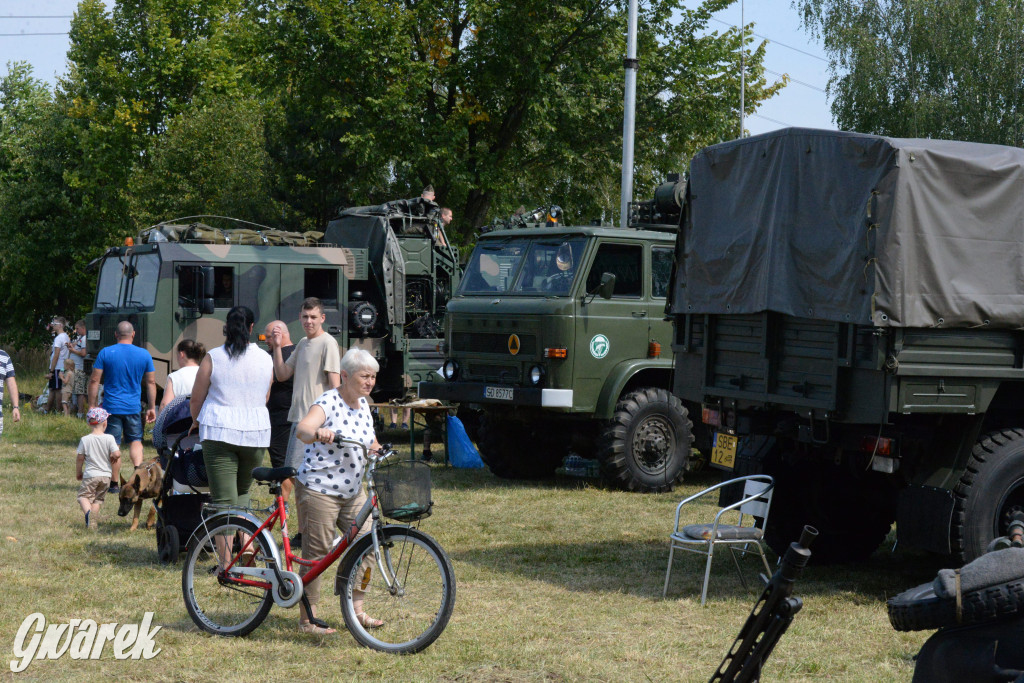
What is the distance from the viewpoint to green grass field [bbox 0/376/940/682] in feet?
19.0

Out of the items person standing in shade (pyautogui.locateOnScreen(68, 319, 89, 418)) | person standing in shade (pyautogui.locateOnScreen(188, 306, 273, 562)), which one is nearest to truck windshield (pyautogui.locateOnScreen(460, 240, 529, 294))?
person standing in shade (pyautogui.locateOnScreen(188, 306, 273, 562))

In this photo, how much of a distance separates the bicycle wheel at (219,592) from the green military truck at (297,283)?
902 cm

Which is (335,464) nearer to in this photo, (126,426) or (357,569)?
(357,569)

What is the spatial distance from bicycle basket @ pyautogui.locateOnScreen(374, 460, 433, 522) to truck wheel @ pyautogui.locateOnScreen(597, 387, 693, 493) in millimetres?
5884

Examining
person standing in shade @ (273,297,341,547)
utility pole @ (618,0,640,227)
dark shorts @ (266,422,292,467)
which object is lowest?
dark shorts @ (266,422,292,467)

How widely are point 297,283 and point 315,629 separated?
1001cm

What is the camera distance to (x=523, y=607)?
7.04 metres

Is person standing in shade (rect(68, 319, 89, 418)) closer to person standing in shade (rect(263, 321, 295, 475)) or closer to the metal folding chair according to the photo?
person standing in shade (rect(263, 321, 295, 475))

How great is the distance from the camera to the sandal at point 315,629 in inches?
247

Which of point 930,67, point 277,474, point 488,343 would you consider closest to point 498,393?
point 488,343

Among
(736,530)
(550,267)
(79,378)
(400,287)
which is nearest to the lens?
(736,530)

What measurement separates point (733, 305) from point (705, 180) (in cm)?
109

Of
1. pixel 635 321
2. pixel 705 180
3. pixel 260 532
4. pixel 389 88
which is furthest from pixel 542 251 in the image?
pixel 389 88

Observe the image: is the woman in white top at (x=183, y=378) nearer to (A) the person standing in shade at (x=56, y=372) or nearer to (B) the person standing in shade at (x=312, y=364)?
(B) the person standing in shade at (x=312, y=364)
